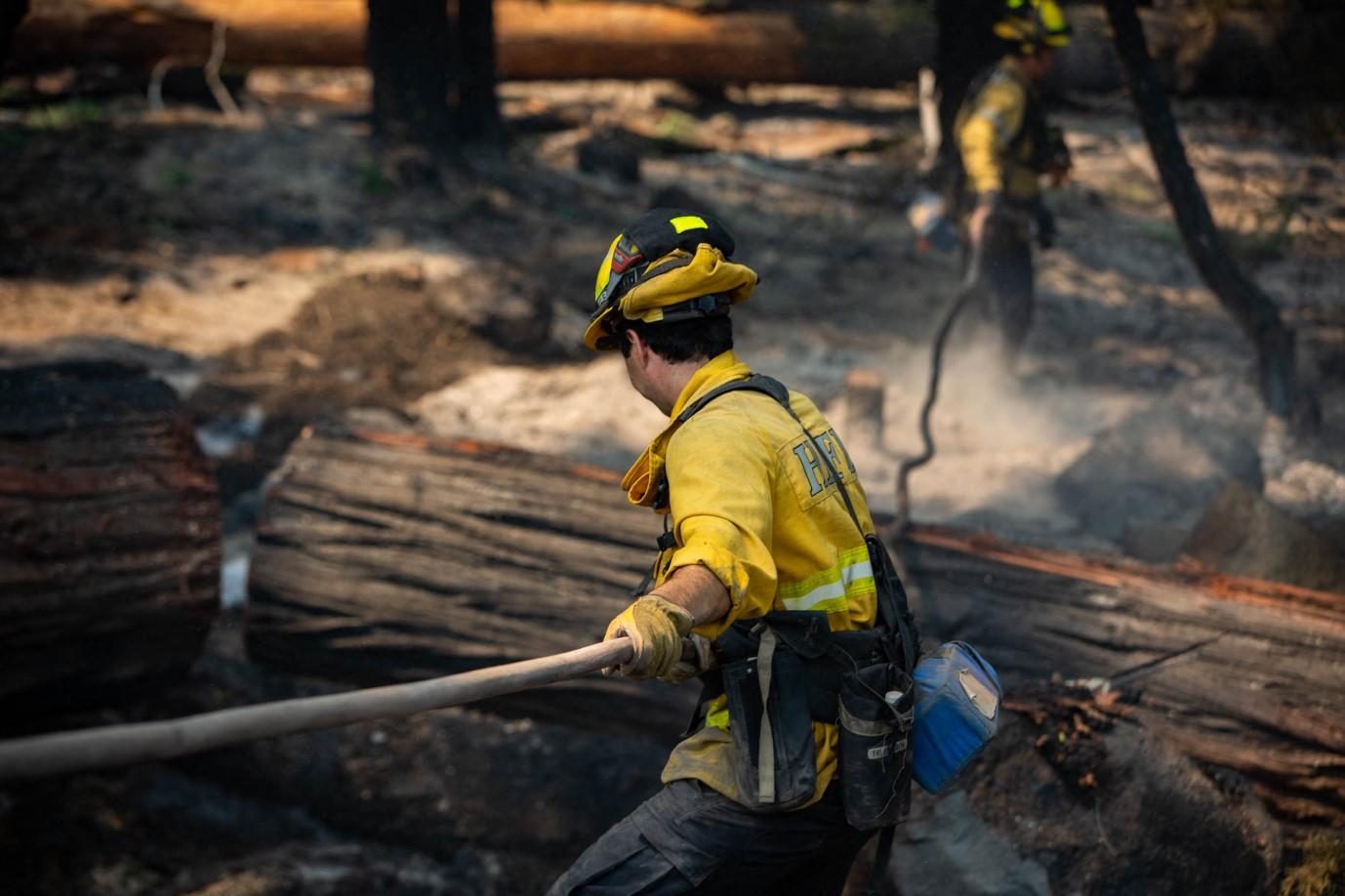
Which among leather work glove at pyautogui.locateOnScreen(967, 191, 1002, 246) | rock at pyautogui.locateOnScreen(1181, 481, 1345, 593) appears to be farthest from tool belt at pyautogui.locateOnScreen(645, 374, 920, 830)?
leather work glove at pyautogui.locateOnScreen(967, 191, 1002, 246)

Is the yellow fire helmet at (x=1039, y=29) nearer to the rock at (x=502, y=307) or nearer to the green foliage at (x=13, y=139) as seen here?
the rock at (x=502, y=307)

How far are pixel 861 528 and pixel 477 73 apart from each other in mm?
9646

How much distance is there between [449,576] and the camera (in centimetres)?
421

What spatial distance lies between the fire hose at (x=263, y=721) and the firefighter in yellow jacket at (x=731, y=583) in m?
0.16

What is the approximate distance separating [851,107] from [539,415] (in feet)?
26.5

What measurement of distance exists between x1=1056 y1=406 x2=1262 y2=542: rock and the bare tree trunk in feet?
1.63

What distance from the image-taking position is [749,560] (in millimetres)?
2070

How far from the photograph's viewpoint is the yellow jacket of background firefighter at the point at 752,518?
208 cm

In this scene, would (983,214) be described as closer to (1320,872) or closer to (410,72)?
(1320,872)

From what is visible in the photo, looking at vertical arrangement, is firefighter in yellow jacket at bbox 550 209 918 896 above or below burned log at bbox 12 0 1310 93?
below

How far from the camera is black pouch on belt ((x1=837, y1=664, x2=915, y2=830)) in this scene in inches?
90.0

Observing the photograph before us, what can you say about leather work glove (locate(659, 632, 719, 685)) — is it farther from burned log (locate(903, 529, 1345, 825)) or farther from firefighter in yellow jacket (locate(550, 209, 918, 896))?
burned log (locate(903, 529, 1345, 825))

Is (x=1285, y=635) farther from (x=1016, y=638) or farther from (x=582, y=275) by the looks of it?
(x=582, y=275)

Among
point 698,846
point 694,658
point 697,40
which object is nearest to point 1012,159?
point 694,658
